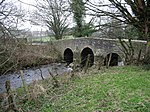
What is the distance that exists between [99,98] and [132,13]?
5.61m

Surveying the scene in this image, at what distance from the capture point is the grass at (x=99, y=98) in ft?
15.7

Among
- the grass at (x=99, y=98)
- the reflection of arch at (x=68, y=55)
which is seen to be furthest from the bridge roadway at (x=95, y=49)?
the grass at (x=99, y=98)

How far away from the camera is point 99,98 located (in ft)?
17.8

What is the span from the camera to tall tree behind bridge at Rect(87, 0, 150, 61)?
29.0 feet

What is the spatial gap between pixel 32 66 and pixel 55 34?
32.7 ft

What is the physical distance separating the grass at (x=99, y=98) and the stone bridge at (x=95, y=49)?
4.98 metres

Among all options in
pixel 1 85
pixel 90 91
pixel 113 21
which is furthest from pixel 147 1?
pixel 1 85

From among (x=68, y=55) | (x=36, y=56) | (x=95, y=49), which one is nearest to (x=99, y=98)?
(x=95, y=49)

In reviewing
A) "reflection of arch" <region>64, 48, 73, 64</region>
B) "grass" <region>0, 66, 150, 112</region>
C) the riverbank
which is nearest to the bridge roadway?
"reflection of arch" <region>64, 48, 73, 64</region>

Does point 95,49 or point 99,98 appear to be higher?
point 95,49

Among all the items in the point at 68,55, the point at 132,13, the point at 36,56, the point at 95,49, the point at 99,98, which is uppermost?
the point at 132,13

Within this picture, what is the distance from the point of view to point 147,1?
8734 mm

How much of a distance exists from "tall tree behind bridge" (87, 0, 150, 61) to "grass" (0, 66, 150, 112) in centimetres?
299

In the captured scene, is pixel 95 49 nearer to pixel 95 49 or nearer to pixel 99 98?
pixel 95 49
